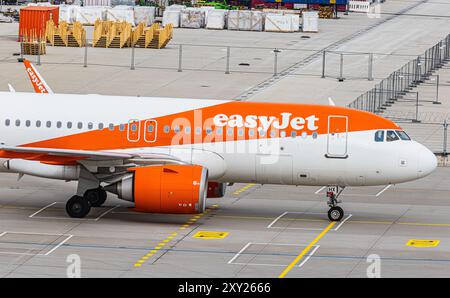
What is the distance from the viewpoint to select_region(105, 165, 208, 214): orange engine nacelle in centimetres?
4144

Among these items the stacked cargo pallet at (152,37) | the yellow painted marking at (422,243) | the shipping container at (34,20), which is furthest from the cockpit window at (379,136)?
the shipping container at (34,20)

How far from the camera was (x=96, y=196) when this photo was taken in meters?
44.6

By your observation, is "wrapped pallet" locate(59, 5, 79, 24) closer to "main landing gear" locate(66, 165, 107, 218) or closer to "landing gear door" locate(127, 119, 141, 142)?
"main landing gear" locate(66, 165, 107, 218)

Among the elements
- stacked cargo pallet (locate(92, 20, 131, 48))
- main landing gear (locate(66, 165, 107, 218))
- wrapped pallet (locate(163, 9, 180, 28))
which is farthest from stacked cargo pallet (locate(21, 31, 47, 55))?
main landing gear (locate(66, 165, 107, 218))

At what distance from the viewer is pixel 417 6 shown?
11538 centimetres

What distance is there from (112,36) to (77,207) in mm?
43235

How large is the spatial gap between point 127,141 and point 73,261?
705 centimetres

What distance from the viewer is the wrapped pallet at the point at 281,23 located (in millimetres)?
96438

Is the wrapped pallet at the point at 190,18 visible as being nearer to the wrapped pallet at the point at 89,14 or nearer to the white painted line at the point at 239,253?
the wrapped pallet at the point at 89,14

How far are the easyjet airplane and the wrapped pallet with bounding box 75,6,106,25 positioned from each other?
5233cm

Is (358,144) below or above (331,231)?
above

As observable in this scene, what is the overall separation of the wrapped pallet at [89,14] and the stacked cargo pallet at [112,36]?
9778 mm
